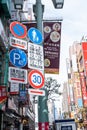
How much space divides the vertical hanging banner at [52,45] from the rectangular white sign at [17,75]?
167 centimetres

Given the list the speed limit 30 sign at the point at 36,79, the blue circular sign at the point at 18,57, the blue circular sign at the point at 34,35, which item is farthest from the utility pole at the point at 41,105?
the blue circular sign at the point at 18,57

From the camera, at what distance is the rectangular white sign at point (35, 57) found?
5984 mm

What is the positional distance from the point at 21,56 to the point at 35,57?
0.38 m

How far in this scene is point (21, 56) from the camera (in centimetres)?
593

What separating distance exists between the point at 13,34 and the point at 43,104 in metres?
1.60

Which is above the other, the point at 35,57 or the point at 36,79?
the point at 35,57

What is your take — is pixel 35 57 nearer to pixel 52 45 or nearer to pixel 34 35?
pixel 34 35

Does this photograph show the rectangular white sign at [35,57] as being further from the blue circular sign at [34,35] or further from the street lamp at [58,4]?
the street lamp at [58,4]

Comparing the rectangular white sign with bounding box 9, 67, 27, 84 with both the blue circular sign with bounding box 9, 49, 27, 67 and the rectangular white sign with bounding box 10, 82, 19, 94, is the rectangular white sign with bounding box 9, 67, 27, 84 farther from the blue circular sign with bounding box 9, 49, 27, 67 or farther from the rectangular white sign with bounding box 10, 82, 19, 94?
the rectangular white sign with bounding box 10, 82, 19, 94

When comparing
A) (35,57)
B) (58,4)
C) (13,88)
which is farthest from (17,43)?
(13,88)

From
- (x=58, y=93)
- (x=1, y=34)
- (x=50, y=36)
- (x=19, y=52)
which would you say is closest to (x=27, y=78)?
(x=19, y=52)

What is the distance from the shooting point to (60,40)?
25.4ft

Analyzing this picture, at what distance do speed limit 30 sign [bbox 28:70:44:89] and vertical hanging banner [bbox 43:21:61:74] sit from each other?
162 cm

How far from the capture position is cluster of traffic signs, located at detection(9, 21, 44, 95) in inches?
226
